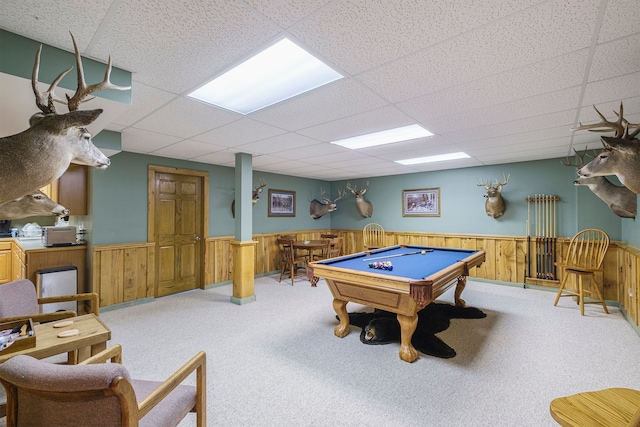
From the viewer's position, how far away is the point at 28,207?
2.28 meters

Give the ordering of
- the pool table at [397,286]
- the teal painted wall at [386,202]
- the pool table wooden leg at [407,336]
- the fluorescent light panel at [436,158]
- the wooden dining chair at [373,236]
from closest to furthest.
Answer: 1. the pool table at [397,286]
2. the pool table wooden leg at [407,336]
3. the teal painted wall at [386,202]
4. the fluorescent light panel at [436,158]
5. the wooden dining chair at [373,236]

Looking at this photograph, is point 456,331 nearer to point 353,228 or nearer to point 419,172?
point 419,172

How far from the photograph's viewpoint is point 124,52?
5.42ft

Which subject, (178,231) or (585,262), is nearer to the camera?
(585,262)

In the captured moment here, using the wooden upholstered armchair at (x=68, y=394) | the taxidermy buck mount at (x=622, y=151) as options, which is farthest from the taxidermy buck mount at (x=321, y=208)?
the wooden upholstered armchair at (x=68, y=394)

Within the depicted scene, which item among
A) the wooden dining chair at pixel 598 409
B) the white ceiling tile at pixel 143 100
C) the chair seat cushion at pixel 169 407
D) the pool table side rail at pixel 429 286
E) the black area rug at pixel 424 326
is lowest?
the black area rug at pixel 424 326

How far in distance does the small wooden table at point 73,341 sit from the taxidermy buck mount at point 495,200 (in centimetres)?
586

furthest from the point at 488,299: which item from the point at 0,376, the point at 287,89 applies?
the point at 0,376

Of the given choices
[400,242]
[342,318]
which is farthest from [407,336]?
[400,242]

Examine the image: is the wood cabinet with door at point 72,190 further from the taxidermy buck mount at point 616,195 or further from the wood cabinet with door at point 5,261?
the taxidermy buck mount at point 616,195

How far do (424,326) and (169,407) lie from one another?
2.84m

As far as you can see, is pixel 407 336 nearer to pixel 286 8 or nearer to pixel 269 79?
pixel 269 79

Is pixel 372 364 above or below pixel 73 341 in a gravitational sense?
below

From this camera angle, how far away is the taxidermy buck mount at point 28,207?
216 centimetres
